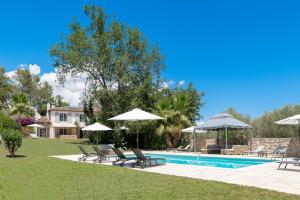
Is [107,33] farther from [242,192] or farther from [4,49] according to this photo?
[242,192]

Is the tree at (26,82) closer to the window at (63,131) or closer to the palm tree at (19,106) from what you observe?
the window at (63,131)

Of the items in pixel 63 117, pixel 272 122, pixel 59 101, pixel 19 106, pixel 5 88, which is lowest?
pixel 272 122

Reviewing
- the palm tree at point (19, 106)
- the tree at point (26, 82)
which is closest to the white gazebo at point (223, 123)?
the palm tree at point (19, 106)

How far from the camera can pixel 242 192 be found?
8305mm

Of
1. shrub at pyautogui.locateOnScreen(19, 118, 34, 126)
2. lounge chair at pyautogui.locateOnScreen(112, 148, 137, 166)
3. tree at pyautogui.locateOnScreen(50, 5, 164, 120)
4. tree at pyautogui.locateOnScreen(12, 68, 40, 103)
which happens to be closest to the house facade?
shrub at pyautogui.locateOnScreen(19, 118, 34, 126)

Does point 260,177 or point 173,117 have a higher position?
point 173,117

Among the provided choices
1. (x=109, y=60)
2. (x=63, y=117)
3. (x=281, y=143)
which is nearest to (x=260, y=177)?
(x=281, y=143)

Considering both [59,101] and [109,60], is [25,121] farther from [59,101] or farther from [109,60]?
[109,60]

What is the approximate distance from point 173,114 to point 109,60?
8660 mm

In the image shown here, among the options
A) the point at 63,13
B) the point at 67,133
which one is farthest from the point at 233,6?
the point at 67,133

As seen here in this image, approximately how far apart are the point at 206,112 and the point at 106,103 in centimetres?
1122

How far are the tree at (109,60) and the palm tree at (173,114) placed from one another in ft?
9.86

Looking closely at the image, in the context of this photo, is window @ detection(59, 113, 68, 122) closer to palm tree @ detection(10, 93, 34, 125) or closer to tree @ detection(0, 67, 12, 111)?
palm tree @ detection(10, 93, 34, 125)

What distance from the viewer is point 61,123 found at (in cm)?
6112
